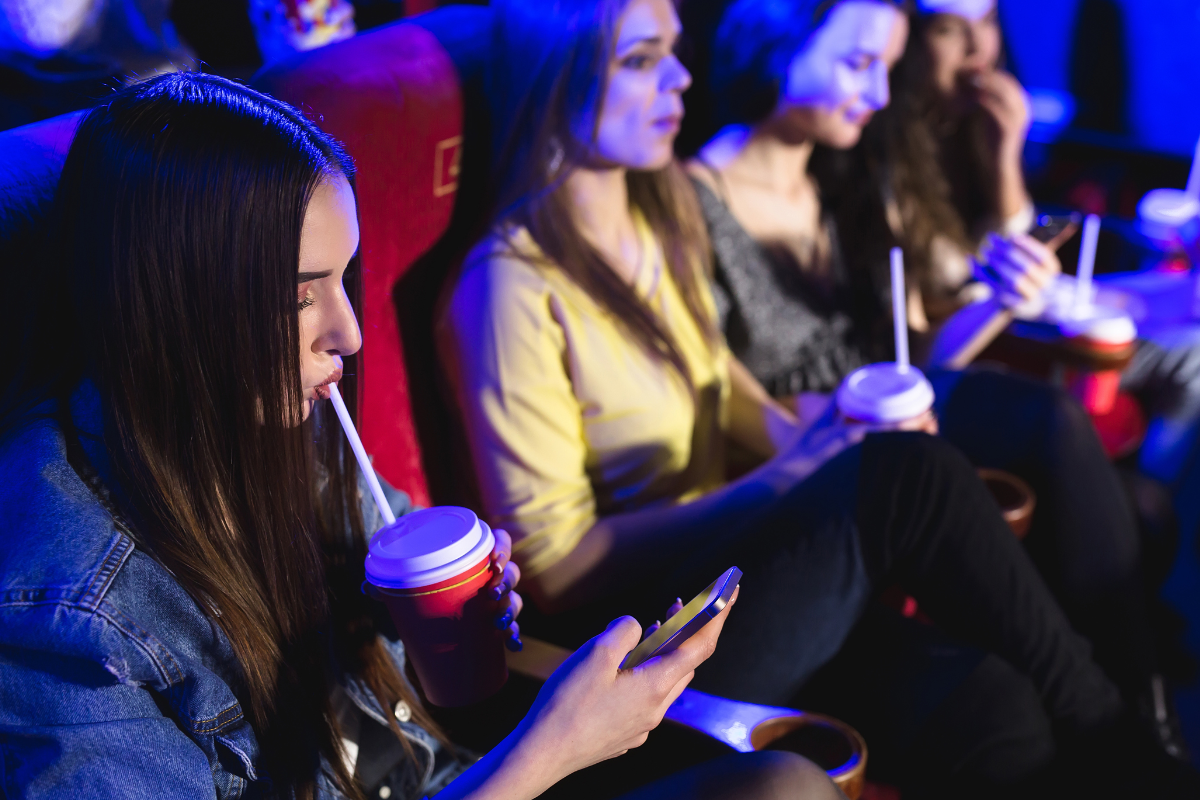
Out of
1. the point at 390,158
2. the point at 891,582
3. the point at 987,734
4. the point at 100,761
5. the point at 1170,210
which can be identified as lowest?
the point at 987,734

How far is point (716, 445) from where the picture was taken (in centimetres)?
147

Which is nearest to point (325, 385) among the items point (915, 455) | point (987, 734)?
point (915, 455)

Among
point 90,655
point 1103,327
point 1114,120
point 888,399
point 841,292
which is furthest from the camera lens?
point 1114,120

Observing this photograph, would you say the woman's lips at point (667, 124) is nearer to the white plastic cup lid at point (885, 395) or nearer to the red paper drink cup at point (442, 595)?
the white plastic cup lid at point (885, 395)

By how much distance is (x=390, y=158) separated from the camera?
1.10 metres

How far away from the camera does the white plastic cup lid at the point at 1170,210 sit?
6.20 ft

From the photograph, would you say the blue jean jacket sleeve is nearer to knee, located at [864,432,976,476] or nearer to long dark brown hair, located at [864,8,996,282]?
knee, located at [864,432,976,476]

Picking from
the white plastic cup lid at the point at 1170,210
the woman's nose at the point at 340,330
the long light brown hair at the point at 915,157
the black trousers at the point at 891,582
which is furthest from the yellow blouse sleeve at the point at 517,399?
the white plastic cup lid at the point at 1170,210

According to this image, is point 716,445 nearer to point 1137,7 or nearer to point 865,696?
point 865,696

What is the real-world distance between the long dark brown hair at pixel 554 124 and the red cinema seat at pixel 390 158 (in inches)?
2.7

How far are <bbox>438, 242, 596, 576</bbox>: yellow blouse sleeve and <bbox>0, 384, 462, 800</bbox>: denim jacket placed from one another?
1.55 ft

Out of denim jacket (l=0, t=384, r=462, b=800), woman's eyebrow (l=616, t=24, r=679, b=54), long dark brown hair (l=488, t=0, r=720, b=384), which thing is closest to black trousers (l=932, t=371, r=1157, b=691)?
long dark brown hair (l=488, t=0, r=720, b=384)

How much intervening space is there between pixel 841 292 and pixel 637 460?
2.48ft

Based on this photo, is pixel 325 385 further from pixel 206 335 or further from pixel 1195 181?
pixel 1195 181
